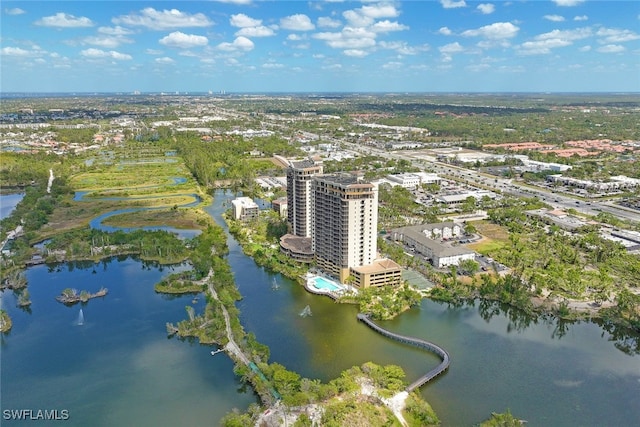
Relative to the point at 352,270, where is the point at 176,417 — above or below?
below

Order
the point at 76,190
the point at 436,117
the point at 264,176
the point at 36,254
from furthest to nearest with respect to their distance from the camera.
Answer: the point at 436,117
the point at 264,176
the point at 76,190
the point at 36,254

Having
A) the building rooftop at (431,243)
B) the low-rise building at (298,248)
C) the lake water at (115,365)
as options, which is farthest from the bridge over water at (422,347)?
the building rooftop at (431,243)

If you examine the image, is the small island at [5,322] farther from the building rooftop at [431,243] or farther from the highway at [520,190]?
the highway at [520,190]

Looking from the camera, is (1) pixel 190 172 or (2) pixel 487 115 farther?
(2) pixel 487 115

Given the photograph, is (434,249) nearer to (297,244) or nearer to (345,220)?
(345,220)

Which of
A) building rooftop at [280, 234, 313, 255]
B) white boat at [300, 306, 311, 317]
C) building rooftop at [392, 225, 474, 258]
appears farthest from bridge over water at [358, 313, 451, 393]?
building rooftop at [392, 225, 474, 258]

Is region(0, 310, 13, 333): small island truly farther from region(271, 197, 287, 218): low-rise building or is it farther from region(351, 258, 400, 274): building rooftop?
region(271, 197, 287, 218): low-rise building

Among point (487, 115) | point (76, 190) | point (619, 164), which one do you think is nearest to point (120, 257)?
Answer: point (76, 190)

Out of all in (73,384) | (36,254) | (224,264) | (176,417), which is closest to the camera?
(176,417)

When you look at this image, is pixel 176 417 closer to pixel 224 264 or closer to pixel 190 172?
pixel 224 264
